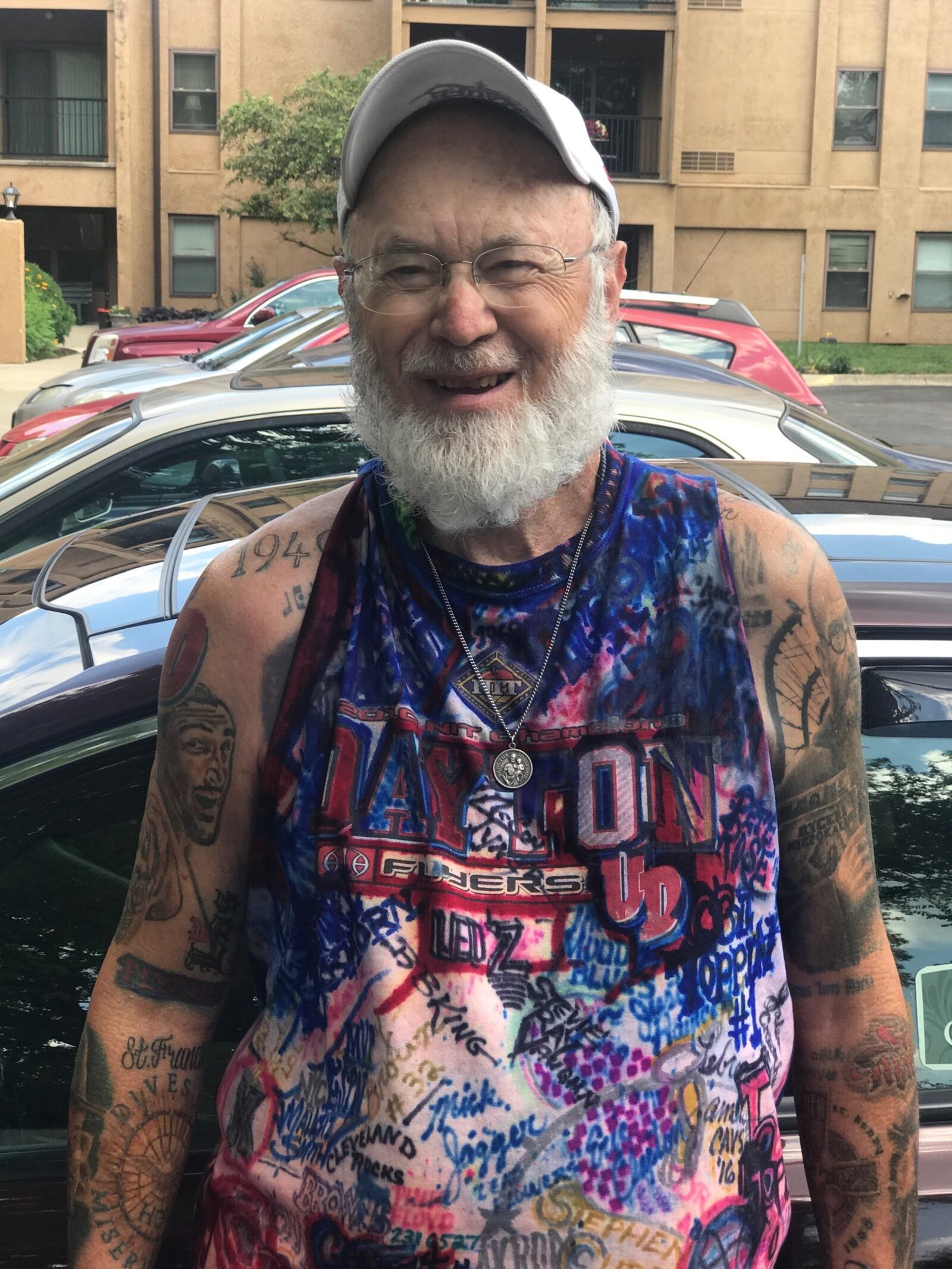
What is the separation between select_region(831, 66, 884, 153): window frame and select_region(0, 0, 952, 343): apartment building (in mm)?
57

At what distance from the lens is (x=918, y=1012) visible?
223 centimetres

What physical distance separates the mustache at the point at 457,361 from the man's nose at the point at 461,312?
0.02 metres

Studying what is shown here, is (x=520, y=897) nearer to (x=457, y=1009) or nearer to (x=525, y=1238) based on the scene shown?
(x=457, y=1009)

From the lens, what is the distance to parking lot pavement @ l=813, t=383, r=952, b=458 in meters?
18.6

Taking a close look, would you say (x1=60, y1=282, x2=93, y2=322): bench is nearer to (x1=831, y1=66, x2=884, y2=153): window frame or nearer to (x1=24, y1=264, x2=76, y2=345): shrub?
(x1=24, y1=264, x2=76, y2=345): shrub

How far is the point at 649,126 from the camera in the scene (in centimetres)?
3244

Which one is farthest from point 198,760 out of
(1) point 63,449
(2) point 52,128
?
(2) point 52,128

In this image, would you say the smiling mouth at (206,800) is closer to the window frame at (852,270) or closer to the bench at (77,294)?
the window frame at (852,270)

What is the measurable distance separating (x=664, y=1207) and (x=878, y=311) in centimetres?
3409

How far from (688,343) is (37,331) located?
58.6 feet

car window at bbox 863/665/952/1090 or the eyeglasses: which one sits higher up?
the eyeglasses

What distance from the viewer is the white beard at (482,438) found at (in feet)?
5.64

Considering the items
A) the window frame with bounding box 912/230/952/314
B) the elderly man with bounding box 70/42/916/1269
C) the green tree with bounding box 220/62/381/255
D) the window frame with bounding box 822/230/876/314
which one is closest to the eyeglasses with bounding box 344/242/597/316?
the elderly man with bounding box 70/42/916/1269

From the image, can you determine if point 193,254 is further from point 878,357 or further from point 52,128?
point 878,357
